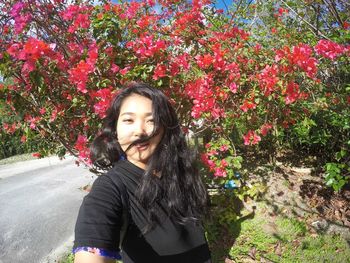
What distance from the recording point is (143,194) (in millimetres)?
1236

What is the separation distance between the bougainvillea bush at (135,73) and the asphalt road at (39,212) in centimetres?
122

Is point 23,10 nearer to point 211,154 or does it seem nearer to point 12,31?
point 12,31

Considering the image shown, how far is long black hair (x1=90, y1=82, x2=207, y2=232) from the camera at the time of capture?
4.31ft

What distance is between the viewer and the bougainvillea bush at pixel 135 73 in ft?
7.96

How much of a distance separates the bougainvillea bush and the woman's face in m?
1.01

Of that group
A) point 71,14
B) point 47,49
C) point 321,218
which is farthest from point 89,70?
point 321,218

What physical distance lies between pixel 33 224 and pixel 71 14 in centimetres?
303

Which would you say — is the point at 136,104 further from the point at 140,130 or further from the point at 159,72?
the point at 159,72

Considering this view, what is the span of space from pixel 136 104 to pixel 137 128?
129mm

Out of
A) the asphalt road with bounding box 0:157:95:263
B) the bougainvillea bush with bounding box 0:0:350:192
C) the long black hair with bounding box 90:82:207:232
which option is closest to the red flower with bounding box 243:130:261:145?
the bougainvillea bush with bounding box 0:0:350:192

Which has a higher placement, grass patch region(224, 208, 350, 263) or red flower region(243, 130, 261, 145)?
red flower region(243, 130, 261, 145)

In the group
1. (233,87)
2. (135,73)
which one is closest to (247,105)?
(233,87)

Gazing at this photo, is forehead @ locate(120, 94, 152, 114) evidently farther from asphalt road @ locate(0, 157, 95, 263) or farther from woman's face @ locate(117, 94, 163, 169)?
asphalt road @ locate(0, 157, 95, 263)

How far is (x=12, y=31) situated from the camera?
3193 millimetres
